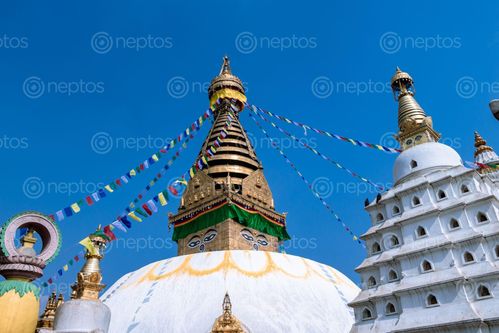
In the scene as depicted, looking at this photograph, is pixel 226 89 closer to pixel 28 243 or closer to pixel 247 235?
pixel 247 235

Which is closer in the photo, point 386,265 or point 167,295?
point 386,265

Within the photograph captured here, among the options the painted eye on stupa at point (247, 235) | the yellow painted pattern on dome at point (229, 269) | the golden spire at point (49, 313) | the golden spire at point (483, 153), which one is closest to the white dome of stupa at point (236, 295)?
the yellow painted pattern on dome at point (229, 269)

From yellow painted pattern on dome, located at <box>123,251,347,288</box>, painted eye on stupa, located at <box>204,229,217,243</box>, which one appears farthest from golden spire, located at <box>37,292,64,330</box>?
painted eye on stupa, located at <box>204,229,217,243</box>

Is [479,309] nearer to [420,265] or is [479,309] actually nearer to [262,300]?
[420,265]

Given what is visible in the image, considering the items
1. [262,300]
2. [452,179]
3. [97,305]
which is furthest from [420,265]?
[97,305]

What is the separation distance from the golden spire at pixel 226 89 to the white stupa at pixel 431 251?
70.1 feet

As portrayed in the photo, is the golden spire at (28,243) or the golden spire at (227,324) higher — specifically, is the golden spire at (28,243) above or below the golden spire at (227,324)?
below

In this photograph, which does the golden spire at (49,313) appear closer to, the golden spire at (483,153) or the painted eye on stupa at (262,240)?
the painted eye on stupa at (262,240)

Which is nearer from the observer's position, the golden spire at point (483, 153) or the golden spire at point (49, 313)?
the golden spire at point (49, 313)

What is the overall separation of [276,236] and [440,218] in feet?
56.0

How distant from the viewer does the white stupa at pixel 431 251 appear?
13.0 m

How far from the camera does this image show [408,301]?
14.1 metres

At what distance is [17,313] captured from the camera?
18.6ft

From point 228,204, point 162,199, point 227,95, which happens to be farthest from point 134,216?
point 227,95
